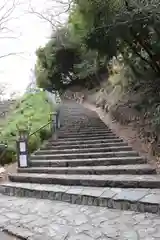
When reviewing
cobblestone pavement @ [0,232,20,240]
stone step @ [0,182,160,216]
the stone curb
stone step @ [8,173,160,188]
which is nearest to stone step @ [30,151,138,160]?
stone step @ [8,173,160,188]

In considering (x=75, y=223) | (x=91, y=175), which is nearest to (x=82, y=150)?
(x=91, y=175)

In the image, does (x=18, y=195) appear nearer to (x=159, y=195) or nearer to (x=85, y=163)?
(x=85, y=163)

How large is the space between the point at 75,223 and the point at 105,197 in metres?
0.89

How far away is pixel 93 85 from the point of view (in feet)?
72.8

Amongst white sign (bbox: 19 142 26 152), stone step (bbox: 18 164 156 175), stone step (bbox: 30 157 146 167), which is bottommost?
stone step (bbox: 18 164 156 175)

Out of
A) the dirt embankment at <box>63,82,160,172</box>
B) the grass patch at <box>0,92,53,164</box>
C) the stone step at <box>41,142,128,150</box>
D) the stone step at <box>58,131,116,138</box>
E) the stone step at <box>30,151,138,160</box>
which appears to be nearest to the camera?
the dirt embankment at <box>63,82,160,172</box>

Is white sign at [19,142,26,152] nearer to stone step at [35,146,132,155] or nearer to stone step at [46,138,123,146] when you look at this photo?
stone step at [35,146,132,155]

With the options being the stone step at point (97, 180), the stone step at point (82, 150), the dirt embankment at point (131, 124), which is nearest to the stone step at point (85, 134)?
the dirt embankment at point (131, 124)

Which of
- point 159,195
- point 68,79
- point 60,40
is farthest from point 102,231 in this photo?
point 68,79

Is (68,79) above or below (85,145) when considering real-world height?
above

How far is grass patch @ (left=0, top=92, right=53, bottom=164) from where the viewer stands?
10750 millimetres

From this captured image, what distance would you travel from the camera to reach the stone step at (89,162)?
7.96 m

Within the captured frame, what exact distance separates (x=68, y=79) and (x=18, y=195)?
1696 centimetres

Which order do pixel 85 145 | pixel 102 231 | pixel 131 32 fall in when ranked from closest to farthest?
1. pixel 102 231
2. pixel 131 32
3. pixel 85 145
